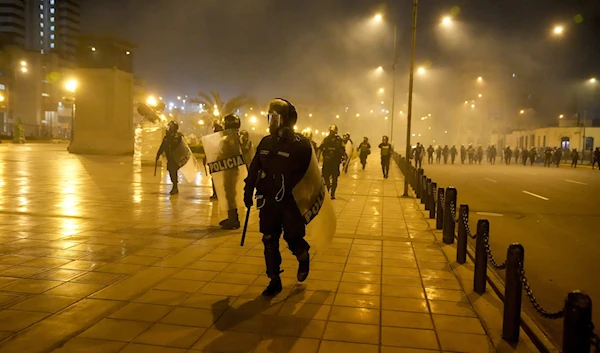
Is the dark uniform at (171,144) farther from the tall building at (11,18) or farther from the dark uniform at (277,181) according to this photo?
the tall building at (11,18)

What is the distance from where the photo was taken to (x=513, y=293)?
4.41 meters

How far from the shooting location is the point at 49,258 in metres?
6.49

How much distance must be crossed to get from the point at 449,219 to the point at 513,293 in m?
4.02

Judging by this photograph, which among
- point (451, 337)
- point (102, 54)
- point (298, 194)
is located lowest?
point (451, 337)

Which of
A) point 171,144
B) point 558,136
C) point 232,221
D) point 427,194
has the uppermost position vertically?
point 558,136

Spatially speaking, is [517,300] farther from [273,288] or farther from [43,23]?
[43,23]

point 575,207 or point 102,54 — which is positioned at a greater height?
point 102,54

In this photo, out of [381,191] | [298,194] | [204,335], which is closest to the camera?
[204,335]

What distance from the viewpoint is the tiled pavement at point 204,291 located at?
425 cm

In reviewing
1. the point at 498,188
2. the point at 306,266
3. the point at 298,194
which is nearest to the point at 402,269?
the point at 306,266

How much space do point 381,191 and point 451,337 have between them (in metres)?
12.8

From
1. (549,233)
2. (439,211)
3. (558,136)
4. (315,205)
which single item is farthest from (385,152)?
(558,136)

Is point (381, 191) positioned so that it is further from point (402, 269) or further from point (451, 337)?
point (451, 337)

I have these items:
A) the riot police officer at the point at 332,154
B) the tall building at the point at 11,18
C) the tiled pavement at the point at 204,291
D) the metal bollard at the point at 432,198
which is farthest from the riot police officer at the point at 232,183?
the tall building at the point at 11,18
